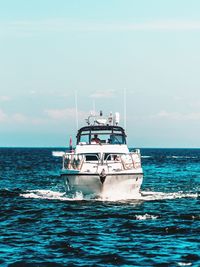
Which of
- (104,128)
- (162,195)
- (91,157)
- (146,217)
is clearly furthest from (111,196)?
(162,195)

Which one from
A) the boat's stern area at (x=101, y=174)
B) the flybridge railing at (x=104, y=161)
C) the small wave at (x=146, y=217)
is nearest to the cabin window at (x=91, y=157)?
the flybridge railing at (x=104, y=161)

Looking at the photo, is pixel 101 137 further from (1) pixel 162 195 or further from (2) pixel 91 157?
(1) pixel 162 195

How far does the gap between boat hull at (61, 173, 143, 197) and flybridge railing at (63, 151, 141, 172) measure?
782 mm

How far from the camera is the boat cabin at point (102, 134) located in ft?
128

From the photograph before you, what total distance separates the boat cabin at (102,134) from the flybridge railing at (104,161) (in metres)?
2.04

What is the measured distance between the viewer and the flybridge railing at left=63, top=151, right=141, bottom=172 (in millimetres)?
34050

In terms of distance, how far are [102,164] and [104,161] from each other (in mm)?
1199

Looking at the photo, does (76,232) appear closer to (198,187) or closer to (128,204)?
(128,204)

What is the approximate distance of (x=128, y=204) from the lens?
32625 millimetres

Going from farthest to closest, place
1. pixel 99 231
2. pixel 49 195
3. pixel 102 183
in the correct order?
pixel 49 195
pixel 102 183
pixel 99 231

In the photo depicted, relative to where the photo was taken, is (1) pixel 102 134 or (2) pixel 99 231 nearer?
(2) pixel 99 231

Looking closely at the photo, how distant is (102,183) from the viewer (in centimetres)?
3259

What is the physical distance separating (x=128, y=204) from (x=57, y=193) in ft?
33.5

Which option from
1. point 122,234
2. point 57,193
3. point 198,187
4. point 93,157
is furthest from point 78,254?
point 198,187
